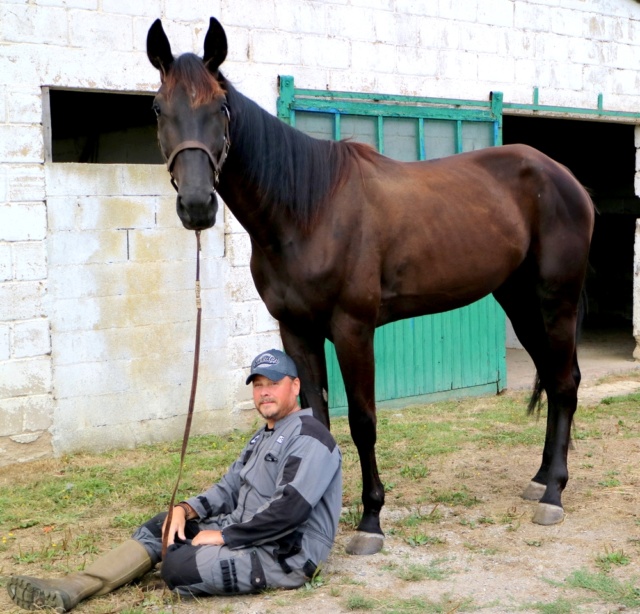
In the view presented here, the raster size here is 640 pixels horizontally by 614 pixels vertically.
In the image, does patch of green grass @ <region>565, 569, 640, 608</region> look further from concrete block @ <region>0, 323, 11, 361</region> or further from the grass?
concrete block @ <region>0, 323, 11, 361</region>

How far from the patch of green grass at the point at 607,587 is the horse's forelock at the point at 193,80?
7.84 ft

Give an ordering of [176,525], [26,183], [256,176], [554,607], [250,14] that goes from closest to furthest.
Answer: [554,607]
[176,525]
[256,176]
[26,183]
[250,14]

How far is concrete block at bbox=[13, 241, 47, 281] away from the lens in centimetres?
551

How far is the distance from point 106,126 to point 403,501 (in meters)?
4.92

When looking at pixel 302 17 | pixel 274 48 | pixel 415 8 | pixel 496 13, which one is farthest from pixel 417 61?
pixel 274 48

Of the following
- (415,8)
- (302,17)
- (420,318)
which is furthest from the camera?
(420,318)

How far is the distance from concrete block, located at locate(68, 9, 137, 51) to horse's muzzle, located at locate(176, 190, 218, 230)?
112 inches

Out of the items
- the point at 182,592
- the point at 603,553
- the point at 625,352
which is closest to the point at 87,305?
the point at 182,592

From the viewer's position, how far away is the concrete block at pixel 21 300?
5482 mm

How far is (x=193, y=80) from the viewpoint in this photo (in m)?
3.45

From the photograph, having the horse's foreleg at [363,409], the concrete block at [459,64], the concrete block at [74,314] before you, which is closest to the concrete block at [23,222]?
the concrete block at [74,314]

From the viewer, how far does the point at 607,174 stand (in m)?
12.7

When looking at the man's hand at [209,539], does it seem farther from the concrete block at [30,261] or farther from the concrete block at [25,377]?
the concrete block at [30,261]

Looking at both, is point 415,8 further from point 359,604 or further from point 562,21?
point 359,604
